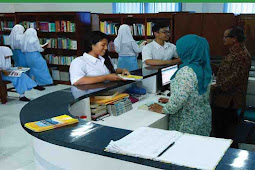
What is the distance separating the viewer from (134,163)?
133 cm

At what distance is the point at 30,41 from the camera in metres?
6.98

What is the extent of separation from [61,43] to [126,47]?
2352mm

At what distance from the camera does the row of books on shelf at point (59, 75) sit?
778 cm

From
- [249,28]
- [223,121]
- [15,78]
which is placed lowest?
[223,121]

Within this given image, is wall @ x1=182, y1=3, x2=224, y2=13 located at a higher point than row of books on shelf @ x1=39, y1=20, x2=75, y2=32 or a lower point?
higher

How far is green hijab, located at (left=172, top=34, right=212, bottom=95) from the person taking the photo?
216cm

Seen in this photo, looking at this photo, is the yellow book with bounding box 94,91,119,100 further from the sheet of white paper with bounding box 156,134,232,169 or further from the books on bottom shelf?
the sheet of white paper with bounding box 156,134,232,169

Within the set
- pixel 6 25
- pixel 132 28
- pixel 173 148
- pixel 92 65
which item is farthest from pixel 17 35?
pixel 173 148

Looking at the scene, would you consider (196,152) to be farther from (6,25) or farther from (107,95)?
(6,25)

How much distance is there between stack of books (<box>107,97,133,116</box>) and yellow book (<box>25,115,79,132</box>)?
771 mm

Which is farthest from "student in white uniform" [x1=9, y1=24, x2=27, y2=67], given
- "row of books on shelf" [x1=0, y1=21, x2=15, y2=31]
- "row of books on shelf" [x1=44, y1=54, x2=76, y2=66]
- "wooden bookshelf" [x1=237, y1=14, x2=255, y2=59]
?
"wooden bookshelf" [x1=237, y1=14, x2=255, y2=59]

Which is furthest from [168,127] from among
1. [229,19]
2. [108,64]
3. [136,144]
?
[229,19]

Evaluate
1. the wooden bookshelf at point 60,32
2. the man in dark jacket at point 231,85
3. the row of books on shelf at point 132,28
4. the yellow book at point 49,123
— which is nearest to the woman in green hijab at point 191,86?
the yellow book at point 49,123

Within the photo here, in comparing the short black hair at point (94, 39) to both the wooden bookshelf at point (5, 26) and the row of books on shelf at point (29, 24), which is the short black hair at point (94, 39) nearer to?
the row of books on shelf at point (29, 24)
